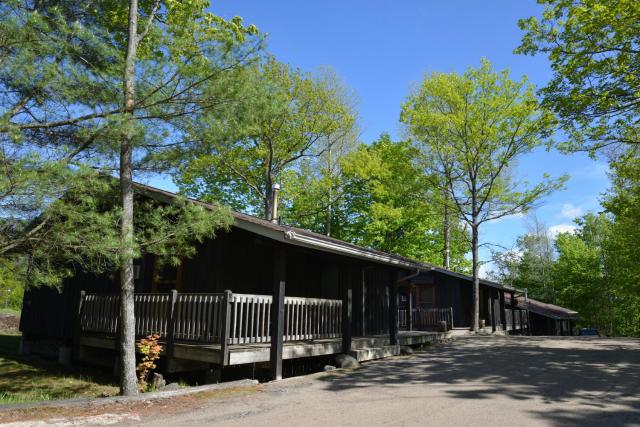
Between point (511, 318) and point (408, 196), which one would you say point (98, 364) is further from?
point (511, 318)

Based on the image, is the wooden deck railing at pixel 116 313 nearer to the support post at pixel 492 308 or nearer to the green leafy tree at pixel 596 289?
the support post at pixel 492 308

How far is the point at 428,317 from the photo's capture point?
22266 mm

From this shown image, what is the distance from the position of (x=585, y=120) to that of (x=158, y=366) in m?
12.7

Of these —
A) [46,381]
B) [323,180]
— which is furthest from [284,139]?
[46,381]

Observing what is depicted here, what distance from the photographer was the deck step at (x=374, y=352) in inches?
440

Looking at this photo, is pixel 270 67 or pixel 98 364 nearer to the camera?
pixel 98 364

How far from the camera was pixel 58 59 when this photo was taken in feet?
23.1

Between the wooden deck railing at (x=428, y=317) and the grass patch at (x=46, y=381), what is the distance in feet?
47.1

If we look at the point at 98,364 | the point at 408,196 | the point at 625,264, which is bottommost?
Answer: the point at 98,364

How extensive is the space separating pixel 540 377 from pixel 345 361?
406 cm

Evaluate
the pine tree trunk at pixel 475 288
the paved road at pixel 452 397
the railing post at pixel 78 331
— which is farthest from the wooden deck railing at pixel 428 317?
the railing post at pixel 78 331

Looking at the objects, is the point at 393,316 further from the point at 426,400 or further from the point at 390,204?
the point at 390,204

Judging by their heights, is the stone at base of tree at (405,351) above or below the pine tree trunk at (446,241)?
below

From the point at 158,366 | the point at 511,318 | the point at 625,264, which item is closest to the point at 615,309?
the point at 625,264
